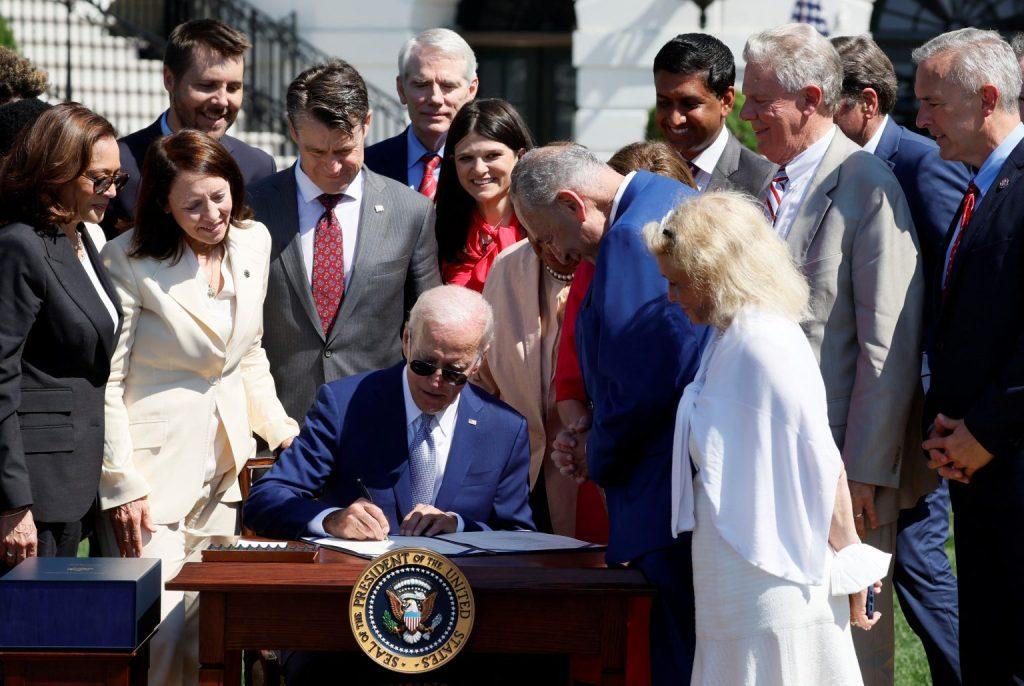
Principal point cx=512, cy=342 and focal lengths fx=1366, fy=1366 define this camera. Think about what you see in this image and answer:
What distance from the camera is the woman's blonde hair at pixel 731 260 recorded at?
3.05 m

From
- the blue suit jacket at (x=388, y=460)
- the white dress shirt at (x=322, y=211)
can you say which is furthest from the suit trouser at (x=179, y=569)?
the white dress shirt at (x=322, y=211)

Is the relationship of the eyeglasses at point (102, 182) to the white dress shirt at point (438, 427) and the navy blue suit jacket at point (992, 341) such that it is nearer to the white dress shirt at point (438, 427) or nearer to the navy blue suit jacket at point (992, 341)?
Answer: the white dress shirt at point (438, 427)

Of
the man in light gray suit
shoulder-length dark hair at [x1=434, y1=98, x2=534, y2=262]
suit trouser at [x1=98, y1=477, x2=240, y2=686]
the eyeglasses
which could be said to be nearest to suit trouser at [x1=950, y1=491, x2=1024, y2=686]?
the man in light gray suit

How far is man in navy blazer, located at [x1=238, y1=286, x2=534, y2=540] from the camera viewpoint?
3.76 metres

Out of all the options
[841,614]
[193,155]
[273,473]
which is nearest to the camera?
[841,614]

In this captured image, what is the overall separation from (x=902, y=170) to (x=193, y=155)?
2.36 m

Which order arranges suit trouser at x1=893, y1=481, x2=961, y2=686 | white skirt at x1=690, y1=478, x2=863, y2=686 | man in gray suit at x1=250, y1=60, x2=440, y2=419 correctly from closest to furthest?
white skirt at x1=690, y1=478, x2=863, y2=686 → suit trouser at x1=893, y1=481, x2=961, y2=686 → man in gray suit at x1=250, y1=60, x2=440, y2=419

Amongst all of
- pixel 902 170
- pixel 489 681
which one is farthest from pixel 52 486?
pixel 902 170

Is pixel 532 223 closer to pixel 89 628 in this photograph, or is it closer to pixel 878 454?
pixel 878 454

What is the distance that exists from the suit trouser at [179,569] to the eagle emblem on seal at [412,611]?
3.27 feet

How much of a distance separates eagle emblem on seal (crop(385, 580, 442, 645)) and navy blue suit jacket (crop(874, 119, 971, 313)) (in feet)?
6.54

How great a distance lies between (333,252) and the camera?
187 inches

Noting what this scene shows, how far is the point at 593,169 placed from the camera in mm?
3574

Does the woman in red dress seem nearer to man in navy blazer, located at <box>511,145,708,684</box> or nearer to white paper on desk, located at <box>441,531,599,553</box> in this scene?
man in navy blazer, located at <box>511,145,708,684</box>
